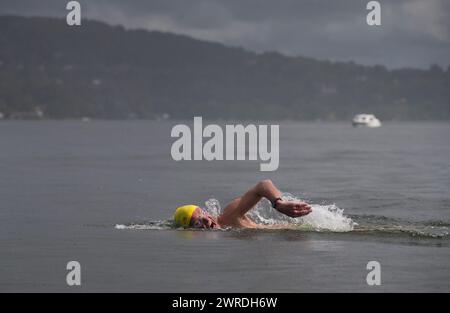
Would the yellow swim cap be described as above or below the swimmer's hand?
above

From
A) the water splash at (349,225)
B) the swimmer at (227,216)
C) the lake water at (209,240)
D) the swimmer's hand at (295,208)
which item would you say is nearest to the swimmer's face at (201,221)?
the swimmer at (227,216)

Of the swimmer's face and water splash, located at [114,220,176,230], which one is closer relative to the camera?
the swimmer's face

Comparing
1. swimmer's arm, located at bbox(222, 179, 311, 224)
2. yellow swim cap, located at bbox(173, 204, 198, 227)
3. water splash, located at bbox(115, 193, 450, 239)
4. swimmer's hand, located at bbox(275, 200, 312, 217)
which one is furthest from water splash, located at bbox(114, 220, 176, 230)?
swimmer's hand, located at bbox(275, 200, 312, 217)

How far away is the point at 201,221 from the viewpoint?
73.0 ft

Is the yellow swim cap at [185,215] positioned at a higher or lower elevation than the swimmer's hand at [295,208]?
higher

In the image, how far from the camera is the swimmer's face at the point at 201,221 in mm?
22141

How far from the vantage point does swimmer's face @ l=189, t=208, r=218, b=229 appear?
22.1m

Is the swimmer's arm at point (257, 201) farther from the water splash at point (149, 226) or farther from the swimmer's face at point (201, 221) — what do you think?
the water splash at point (149, 226)

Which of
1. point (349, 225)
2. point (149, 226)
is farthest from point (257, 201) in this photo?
point (149, 226)

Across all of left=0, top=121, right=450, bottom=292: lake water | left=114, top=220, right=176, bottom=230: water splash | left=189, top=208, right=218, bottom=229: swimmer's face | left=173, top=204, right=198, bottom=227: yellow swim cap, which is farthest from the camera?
left=114, top=220, right=176, bottom=230: water splash

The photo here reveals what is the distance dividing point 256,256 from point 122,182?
19.1 metres

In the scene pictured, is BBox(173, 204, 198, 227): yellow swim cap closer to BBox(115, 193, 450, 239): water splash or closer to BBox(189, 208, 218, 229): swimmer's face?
BBox(189, 208, 218, 229): swimmer's face

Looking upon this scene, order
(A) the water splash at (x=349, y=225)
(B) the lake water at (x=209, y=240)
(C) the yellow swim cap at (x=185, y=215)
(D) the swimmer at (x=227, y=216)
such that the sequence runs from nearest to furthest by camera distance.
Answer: (B) the lake water at (x=209, y=240) < (D) the swimmer at (x=227, y=216) < (A) the water splash at (x=349, y=225) < (C) the yellow swim cap at (x=185, y=215)
